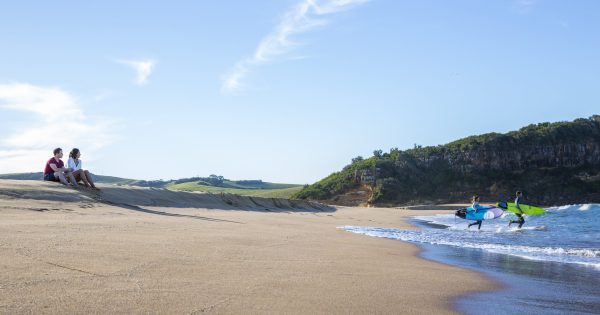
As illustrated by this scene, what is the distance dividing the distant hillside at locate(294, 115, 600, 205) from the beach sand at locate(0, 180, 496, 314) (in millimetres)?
43787

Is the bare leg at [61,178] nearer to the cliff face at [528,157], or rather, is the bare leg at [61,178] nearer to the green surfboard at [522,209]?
the green surfboard at [522,209]

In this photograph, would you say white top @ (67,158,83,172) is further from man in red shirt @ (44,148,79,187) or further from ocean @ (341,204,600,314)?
ocean @ (341,204,600,314)

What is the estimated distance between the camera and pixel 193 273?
441 centimetres

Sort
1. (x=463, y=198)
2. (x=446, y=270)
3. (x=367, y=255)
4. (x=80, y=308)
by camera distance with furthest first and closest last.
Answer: (x=463, y=198) → (x=367, y=255) → (x=446, y=270) → (x=80, y=308)

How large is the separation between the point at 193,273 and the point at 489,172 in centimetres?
5558

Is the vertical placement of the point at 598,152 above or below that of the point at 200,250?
above

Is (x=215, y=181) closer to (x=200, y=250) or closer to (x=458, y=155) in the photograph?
(x=458, y=155)

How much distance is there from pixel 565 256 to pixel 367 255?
4.73 meters

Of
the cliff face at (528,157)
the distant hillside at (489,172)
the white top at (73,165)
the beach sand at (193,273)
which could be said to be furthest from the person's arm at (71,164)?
the cliff face at (528,157)

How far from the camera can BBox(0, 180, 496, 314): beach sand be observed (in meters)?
3.34

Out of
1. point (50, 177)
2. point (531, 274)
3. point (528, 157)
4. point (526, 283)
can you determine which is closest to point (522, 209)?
point (531, 274)

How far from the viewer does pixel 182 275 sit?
4.26m

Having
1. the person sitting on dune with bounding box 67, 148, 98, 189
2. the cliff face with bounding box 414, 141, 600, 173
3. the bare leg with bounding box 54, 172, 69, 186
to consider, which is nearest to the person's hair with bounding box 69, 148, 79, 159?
the person sitting on dune with bounding box 67, 148, 98, 189

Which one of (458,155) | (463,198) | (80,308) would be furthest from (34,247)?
(458,155)
